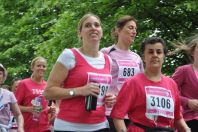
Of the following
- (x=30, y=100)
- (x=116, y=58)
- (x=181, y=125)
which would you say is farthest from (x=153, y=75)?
(x=30, y=100)

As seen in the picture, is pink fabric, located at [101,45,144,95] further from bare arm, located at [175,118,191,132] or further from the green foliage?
the green foliage

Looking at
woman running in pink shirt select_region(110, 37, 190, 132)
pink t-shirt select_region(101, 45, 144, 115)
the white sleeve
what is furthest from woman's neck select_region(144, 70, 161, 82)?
pink t-shirt select_region(101, 45, 144, 115)

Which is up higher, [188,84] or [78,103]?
[188,84]

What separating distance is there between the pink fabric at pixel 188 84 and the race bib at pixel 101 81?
60.1 inches

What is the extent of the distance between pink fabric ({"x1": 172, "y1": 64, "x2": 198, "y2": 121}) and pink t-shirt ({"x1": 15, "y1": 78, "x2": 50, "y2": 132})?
11.7 ft

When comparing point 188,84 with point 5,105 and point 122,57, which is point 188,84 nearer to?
point 122,57

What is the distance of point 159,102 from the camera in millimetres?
5031

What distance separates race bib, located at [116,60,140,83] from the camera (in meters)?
6.39

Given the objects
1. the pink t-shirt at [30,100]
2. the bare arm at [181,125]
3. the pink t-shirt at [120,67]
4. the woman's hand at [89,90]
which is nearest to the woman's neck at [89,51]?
the woman's hand at [89,90]

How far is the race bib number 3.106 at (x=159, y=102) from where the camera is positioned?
4996 millimetres

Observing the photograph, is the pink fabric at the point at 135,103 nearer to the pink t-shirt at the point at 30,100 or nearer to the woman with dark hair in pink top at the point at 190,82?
the woman with dark hair in pink top at the point at 190,82

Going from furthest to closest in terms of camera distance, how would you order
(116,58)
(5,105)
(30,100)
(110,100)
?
(30,100) < (5,105) < (116,58) < (110,100)

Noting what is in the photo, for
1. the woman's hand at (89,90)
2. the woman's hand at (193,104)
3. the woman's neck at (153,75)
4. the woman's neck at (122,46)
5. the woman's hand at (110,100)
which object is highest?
the woman's neck at (122,46)

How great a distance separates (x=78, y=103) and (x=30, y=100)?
14.5 feet
